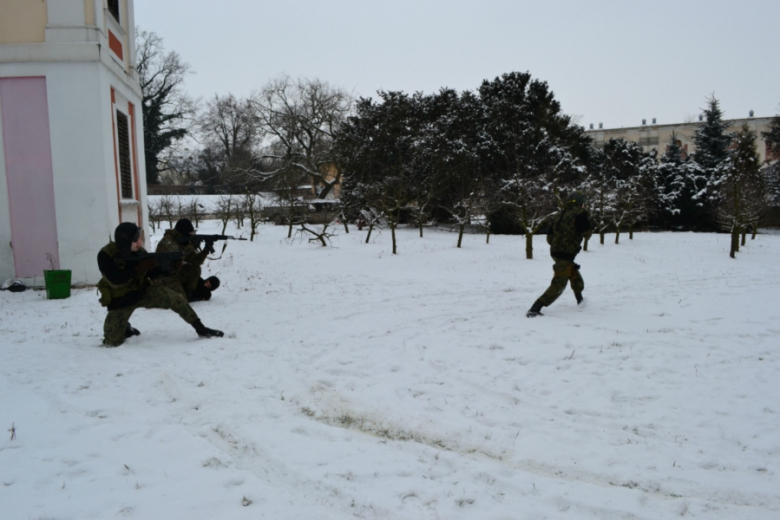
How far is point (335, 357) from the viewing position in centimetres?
609

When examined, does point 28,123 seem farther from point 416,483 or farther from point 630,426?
point 630,426

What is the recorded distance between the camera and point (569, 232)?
7.96 metres

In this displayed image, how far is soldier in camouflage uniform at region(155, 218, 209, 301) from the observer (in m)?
8.59

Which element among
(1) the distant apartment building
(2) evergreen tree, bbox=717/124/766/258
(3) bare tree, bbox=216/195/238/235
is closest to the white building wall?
(3) bare tree, bbox=216/195/238/235

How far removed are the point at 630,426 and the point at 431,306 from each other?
4928mm

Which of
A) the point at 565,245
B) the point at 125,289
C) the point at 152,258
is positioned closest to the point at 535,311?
the point at 565,245

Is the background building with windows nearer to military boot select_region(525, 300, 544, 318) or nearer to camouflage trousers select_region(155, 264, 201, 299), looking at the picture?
camouflage trousers select_region(155, 264, 201, 299)

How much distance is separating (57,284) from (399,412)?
8.36m

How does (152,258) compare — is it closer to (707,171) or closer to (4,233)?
(4,233)

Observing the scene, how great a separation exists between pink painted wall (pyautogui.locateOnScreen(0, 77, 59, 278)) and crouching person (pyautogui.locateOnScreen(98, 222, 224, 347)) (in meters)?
5.66

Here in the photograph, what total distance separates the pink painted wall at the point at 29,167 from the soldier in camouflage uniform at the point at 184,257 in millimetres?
3613

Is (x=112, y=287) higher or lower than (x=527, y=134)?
lower

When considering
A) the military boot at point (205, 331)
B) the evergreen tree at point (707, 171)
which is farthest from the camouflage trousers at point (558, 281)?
the evergreen tree at point (707, 171)

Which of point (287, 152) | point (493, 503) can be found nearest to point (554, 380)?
point (493, 503)
